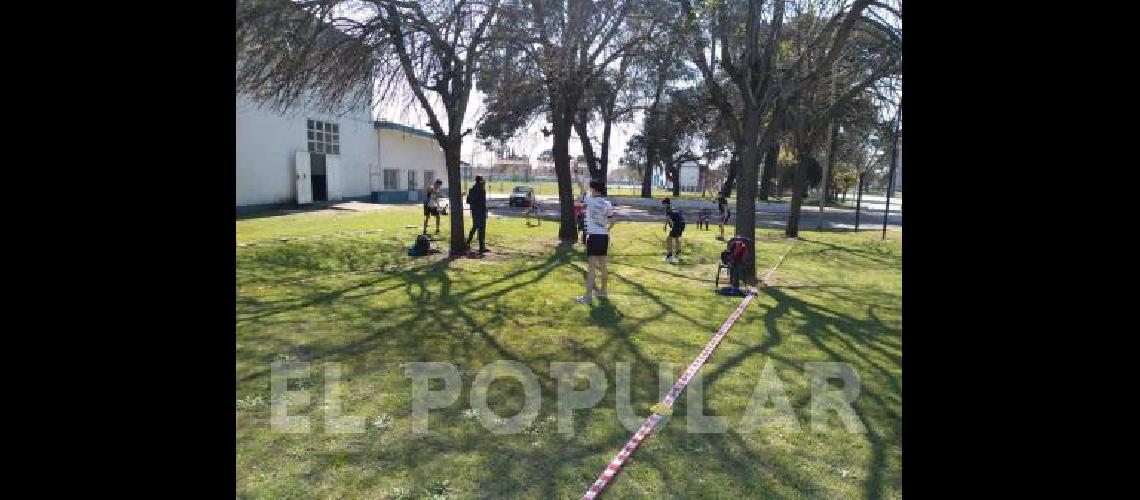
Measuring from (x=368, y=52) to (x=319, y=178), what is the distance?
22.2m

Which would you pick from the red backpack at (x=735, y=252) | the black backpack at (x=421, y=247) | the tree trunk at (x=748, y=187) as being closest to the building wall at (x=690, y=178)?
the black backpack at (x=421, y=247)

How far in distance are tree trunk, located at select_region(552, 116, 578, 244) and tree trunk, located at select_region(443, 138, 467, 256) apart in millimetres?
3596

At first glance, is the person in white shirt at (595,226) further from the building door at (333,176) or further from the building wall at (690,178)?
the building wall at (690,178)

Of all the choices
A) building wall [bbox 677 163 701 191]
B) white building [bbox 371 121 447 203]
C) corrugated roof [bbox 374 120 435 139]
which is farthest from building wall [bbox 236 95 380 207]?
building wall [bbox 677 163 701 191]

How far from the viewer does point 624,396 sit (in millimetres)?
4766

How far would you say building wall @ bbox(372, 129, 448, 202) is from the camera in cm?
3691

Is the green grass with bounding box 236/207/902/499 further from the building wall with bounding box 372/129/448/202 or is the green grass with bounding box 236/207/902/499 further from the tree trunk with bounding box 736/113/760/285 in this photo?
the building wall with bounding box 372/129/448/202

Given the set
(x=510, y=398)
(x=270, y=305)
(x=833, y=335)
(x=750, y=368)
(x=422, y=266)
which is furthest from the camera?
(x=422, y=266)

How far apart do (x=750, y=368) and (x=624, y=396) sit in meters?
1.43
